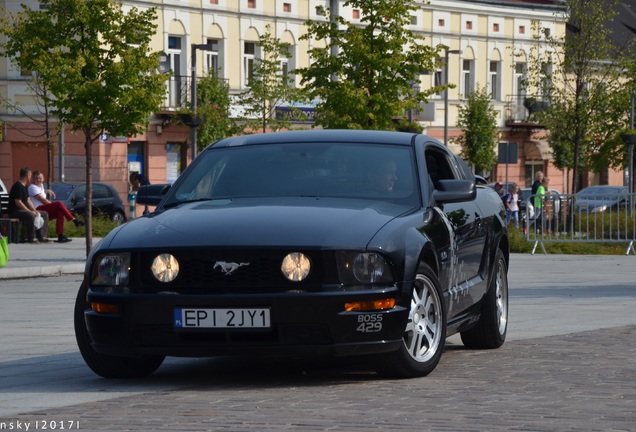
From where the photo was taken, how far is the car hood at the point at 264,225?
907 centimetres

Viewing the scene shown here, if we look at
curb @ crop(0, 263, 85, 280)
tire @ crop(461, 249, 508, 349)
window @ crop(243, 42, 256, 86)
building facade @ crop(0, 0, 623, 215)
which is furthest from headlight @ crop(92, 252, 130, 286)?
window @ crop(243, 42, 256, 86)

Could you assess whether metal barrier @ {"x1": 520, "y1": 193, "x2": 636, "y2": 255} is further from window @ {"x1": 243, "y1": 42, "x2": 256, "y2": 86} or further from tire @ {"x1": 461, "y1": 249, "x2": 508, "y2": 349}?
window @ {"x1": 243, "y1": 42, "x2": 256, "y2": 86}

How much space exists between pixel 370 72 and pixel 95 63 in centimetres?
1244

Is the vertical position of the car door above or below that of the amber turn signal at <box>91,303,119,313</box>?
above

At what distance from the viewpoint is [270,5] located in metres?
61.5

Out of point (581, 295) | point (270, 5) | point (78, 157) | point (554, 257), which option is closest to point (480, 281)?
point (581, 295)

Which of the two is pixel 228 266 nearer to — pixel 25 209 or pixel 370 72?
pixel 25 209

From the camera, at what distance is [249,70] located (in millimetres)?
61281

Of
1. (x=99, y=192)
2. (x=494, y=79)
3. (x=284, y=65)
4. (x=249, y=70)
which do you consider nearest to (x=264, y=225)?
(x=99, y=192)

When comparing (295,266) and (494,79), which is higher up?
(494,79)

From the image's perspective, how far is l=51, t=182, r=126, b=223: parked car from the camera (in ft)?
143

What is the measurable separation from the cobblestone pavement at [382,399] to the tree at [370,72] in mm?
27821

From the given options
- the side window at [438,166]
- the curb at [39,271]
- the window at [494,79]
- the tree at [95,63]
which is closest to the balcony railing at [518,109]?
the window at [494,79]

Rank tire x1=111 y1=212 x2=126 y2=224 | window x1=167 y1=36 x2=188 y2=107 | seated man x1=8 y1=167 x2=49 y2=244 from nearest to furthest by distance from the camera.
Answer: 1. seated man x1=8 y1=167 x2=49 y2=244
2. tire x1=111 y1=212 x2=126 y2=224
3. window x1=167 y1=36 x2=188 y2=107
